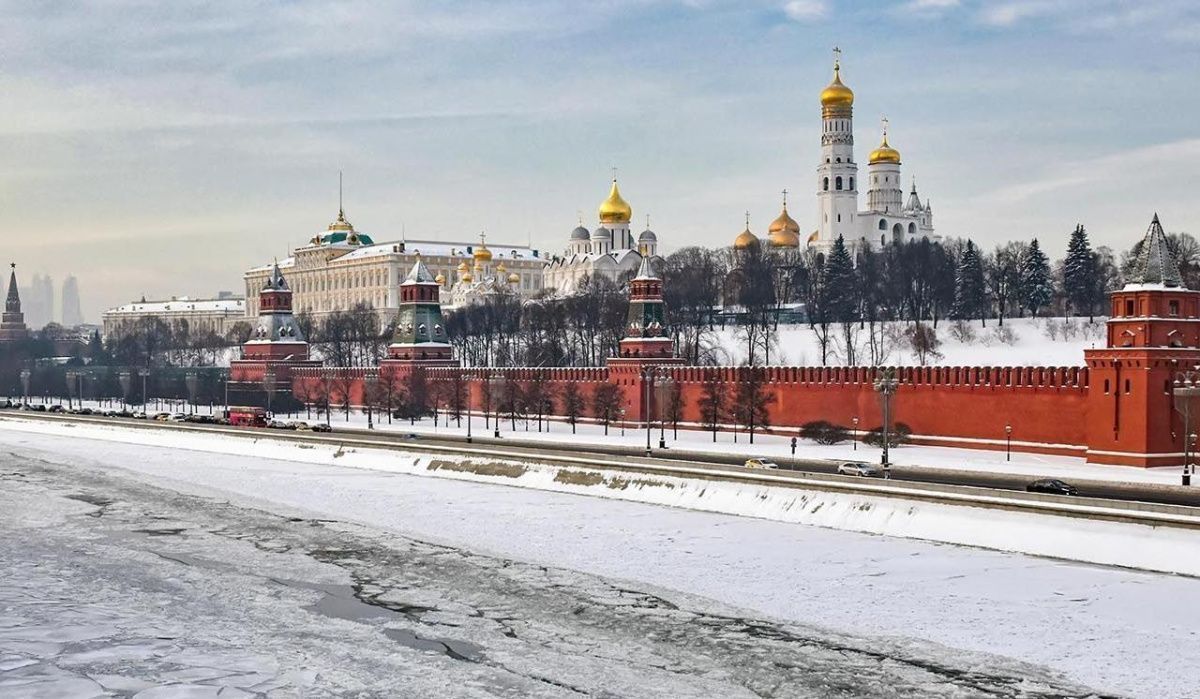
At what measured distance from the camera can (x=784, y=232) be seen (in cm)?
11306

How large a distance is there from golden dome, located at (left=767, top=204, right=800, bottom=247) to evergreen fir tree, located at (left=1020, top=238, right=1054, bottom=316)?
1224 inches

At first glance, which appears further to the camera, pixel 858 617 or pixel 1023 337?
pixel 1023 337

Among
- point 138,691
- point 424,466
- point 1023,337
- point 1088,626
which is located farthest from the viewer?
point 1023,337

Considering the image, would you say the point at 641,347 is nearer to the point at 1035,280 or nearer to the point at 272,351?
the point at 272,351

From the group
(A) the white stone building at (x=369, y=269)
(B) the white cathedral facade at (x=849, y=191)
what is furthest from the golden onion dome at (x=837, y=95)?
(A) the white stone building at (x=369, y=269)

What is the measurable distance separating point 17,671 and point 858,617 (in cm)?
Answer: 1078

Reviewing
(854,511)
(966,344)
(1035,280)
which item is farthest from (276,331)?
(854,511)

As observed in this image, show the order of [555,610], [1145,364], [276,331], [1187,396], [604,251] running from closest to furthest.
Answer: [555,610], [1187,396], [1145,364], [276,331], [604,251]

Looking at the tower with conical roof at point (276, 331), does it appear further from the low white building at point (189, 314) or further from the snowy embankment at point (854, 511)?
the low white building at point (189, 314)

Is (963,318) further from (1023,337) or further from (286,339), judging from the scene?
(286,339)

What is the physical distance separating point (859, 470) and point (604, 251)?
3681 inches

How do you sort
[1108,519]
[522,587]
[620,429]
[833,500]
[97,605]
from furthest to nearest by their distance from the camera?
[620,429], [833,500], [1108,519], [522,587], [97,605]

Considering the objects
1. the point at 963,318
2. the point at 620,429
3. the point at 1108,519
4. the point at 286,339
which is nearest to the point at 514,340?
the point at 286,339

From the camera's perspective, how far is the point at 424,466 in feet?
126
